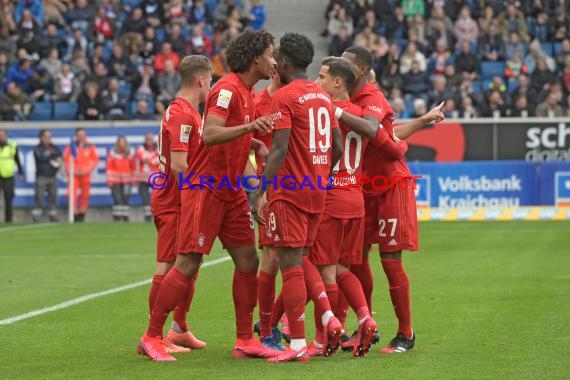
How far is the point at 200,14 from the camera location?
34.5 m

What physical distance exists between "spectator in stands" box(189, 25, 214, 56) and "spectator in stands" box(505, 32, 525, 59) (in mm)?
7446

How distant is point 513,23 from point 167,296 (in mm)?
25149

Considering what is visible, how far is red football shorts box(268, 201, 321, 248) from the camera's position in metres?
8.97

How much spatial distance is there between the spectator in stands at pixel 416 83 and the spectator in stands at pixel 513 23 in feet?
9.45

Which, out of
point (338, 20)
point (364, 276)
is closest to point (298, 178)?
point (364, 276)

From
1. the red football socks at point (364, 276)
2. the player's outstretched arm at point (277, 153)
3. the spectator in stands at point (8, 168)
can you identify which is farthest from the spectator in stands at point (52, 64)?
the player's outstretched arm at point (277, 153)

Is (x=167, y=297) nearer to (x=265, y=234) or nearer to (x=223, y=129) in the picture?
(x=265, y=234)

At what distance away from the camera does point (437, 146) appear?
94.2 ft

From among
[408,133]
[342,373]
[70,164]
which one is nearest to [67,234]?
[70,164]

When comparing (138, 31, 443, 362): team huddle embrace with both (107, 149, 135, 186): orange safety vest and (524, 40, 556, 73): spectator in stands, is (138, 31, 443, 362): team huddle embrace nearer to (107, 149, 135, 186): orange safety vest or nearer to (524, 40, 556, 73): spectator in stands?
(107, 149, 135, 186): orange safety vest

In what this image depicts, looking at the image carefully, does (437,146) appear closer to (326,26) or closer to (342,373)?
(326,26)

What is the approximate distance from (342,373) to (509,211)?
64.2ft

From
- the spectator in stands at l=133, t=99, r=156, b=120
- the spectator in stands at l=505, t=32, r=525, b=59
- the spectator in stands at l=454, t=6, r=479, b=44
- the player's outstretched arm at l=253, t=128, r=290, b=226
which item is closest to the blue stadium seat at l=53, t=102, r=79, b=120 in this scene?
the spectator in stands at l=133, t=99, r=156, b=120

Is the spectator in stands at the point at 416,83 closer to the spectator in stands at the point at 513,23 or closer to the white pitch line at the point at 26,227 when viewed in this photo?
the spectator in stands at the point at 513,23
